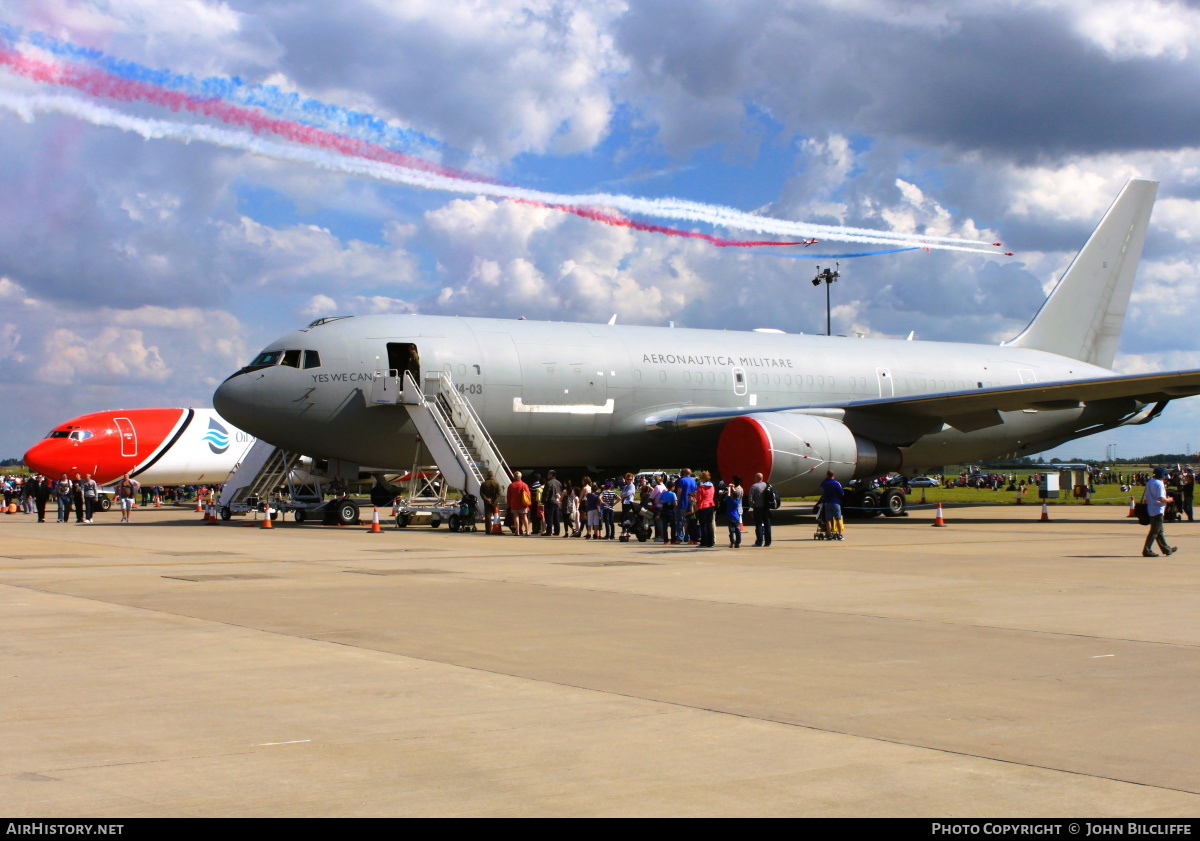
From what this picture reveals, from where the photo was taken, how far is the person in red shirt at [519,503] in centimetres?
2400

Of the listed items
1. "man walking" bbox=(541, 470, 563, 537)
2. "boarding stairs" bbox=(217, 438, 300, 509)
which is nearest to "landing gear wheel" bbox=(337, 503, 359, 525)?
"boarding stairs" bbox=(217, 438, 300, 509)

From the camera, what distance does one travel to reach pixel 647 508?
76.0ft

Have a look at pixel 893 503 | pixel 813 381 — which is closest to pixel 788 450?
pixel 813 381

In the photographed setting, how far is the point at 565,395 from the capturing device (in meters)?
27.1

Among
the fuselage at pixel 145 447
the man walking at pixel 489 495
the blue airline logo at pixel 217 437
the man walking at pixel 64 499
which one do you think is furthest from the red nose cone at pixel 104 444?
the man walking at pixel 489 495

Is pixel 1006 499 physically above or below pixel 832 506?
below

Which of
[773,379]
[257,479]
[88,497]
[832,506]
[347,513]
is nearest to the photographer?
[832,506]

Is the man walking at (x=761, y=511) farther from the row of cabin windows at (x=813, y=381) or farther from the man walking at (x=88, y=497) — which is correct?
the man walking at (x=88, y=497)

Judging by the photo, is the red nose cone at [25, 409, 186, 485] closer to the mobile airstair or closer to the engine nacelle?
the mobile airstair

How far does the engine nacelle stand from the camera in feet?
84.4

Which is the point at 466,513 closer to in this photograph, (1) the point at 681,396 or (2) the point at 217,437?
(1) the point at 681,396

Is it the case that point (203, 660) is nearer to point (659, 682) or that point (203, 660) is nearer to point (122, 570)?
point (659, 682)

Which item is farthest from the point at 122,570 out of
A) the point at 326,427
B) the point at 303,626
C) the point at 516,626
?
the point at 326,427

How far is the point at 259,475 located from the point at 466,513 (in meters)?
7.33
